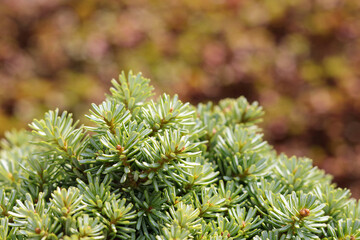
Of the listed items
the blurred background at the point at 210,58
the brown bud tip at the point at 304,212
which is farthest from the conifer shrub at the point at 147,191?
the blurred background at the point at 210,58

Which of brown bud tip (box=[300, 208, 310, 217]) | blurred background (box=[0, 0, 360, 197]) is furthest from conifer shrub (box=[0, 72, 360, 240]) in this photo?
blurred background (box=[0, 0, 360, 197])

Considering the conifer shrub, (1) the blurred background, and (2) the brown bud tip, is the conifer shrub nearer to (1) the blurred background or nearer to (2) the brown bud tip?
(2) the brown bud tip

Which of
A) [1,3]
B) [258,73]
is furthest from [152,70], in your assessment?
[1,3]

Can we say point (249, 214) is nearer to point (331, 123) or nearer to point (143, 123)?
point (143, 123)

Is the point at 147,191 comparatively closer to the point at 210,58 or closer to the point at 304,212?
the point at 304,212

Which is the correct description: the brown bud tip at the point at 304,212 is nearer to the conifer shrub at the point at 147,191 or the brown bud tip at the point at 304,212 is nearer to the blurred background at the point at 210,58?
the conifer shrub at the point at 147,191
